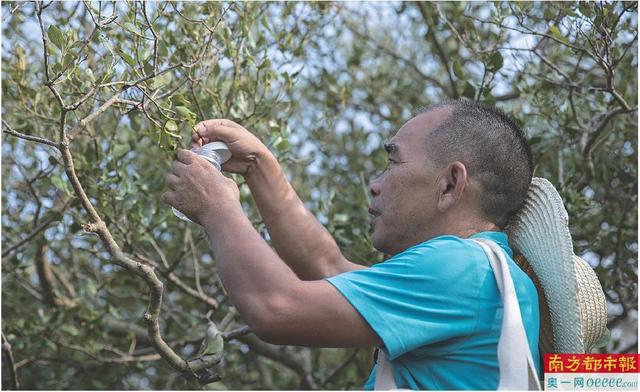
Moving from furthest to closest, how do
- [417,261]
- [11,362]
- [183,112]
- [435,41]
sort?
[435,41] < [11,362] < [183,112] < [417,261]

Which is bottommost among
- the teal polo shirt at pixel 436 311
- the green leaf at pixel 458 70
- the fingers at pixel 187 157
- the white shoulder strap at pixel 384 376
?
the white shoulder strap at pixel 384 376

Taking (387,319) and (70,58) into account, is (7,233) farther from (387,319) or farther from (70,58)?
(387,319)

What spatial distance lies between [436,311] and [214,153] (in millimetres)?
736

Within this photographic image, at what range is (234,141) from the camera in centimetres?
259

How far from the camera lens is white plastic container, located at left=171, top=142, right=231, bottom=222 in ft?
7.41

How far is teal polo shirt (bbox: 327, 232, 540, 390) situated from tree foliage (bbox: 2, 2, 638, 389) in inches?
23.9

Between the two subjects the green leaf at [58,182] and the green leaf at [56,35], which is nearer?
the green leaf at [56,35]

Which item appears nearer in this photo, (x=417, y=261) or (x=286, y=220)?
(x=417, y=261)

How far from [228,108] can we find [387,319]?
1538 millimetres

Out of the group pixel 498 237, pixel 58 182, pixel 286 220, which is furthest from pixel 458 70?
pixel 58 182

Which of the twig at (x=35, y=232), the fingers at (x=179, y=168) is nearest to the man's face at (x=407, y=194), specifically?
the fingers at (x=179, y=168)

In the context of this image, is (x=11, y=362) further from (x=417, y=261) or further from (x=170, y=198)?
(x=417, y=261)

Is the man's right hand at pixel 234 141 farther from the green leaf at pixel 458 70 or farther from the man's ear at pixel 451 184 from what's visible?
the green leaf at pixel 458 70

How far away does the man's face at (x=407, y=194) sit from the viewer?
2.28 m
